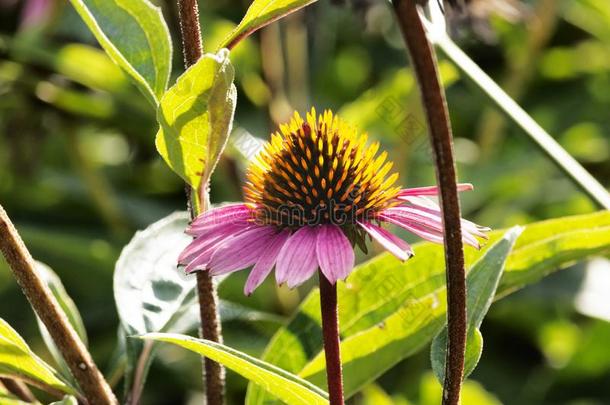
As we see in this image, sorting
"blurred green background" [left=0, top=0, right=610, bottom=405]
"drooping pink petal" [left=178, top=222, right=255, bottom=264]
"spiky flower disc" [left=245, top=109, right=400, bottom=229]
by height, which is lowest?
"drooping pink petal" [left=178, top=222, right=255, bottom=264]

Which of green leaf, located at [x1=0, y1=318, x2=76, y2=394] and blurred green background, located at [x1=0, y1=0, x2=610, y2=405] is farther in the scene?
blurred green background, located at [x1=0, y1=0, x2=610, y2=405]

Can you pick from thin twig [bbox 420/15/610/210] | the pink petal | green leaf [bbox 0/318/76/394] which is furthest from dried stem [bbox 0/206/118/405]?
thin twig [bbox 420/15/610/210]

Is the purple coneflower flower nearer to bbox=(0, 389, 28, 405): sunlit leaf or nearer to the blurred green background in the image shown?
bbox=(0, 389, 28, 405): sunlit leaf

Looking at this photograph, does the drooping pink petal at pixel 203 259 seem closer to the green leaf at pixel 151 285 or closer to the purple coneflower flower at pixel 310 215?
the purple coneflower flower at pixel 310 215

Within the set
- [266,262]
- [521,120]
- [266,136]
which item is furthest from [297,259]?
[266,136]

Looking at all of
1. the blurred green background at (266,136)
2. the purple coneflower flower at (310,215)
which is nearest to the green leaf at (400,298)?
the purple coneflower flower at (310,215)

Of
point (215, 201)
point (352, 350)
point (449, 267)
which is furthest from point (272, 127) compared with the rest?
point (449, 267)

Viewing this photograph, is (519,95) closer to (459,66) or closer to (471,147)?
(471,147)
